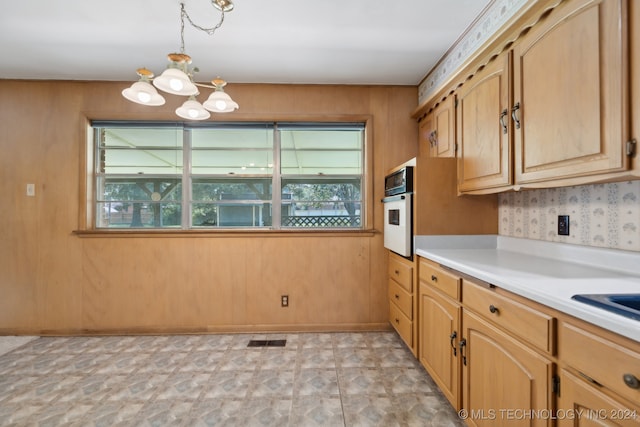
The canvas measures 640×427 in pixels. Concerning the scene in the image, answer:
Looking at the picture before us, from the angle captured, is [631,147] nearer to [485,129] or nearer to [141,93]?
[485,129]

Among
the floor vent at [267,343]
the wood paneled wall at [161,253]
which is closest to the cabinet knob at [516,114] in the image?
the wood paneled wall at [161,253]

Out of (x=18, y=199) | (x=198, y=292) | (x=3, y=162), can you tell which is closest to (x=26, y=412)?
(x=198, y=292)

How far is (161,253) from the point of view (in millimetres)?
2658

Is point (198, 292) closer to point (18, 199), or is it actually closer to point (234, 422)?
point (234, 422)

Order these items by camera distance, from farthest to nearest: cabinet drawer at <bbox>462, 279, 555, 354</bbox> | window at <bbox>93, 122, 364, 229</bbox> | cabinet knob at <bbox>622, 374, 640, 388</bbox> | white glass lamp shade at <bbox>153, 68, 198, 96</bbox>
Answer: window at <bbox>93, 122, 364, 229</bbox>
white glass lamp shade at <bbox>153, 68, 198, 96</bbox>
cabinet drawer at <bbox>462, 279, 555, 354</bbox>
cabinet knob at <bbox>622, 374, 640, 388</bbox>

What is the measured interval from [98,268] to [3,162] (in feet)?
4.44

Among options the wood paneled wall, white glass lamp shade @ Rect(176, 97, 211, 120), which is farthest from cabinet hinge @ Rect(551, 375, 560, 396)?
white glass lamp shade @ Rect(176, 97, 211, 120)

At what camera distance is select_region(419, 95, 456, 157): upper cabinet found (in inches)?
82.0

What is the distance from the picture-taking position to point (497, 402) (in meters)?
1.15

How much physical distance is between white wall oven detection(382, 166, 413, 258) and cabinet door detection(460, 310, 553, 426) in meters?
0.77

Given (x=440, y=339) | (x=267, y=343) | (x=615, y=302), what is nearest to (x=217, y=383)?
(x=267, y=343)

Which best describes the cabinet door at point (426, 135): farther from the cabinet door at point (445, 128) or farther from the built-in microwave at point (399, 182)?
the built-in microwave at point (399, 182)

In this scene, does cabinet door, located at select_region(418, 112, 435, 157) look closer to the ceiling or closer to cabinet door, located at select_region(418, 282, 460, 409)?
the ceiling

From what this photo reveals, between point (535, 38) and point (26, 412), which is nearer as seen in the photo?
point (535, 38)
